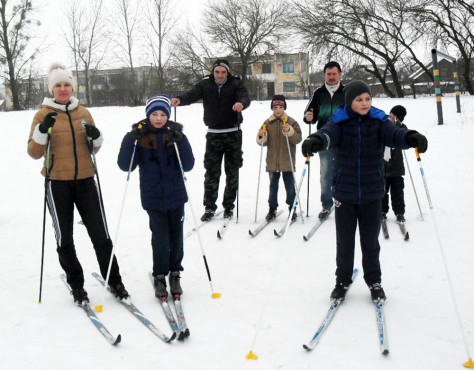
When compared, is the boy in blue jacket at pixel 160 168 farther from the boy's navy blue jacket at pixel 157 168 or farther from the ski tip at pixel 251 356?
the ski tip at pixel 251 356

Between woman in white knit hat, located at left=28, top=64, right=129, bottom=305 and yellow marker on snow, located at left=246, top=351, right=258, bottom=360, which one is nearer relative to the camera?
yellow marker on snow, located at left=246, top=351, right=258, bottom=360

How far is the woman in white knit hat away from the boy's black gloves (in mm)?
1703

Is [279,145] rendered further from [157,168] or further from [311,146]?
[311,146]

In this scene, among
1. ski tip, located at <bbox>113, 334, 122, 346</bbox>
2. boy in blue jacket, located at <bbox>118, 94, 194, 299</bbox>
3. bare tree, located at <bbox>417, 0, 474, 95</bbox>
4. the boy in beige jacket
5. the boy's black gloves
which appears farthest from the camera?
bare tree, located at <bbox>417, 0, 474, 95</bbox>

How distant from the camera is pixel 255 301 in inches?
144

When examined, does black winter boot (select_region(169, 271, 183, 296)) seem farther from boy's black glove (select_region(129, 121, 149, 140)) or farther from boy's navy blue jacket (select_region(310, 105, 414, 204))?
boy's navy blue jacket (select_region(310, 105, 414, 204))

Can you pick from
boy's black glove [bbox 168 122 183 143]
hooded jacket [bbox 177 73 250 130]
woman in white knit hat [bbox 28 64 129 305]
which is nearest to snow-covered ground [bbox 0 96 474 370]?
woman in white knit hat [bbox 28 64 129 305]

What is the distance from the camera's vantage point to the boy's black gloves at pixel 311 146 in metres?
3.21

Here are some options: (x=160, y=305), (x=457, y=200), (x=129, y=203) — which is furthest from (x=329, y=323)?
(x=129, y=203)

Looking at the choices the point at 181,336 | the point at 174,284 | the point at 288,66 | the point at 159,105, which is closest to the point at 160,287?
the point at 174,284

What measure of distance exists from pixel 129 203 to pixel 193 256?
3000 mm

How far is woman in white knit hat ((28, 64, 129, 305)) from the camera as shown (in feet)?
11.7

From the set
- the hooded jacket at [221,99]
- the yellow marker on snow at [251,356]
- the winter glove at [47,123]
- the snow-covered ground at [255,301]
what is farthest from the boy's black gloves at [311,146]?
the hooded jacket at [221,99]

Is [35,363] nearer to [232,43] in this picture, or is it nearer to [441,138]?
[441,138]
